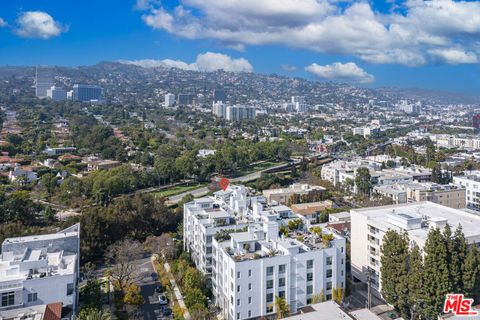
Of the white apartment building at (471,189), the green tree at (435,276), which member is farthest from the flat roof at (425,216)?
the white apartment building at (471,189)

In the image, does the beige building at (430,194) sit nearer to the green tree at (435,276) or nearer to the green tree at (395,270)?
the green tree at (395,270)

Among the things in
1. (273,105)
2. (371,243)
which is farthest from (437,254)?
(273,105)

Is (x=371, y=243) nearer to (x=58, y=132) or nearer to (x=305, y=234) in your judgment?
(x=305, y=234)

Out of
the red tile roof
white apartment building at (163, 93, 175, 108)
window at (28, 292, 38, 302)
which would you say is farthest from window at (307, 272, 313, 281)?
white apartment building at (163, 93, 175, 108)

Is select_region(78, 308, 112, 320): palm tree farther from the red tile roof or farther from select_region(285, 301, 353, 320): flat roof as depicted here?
select_region(285, 301, 353, 320): flat roof

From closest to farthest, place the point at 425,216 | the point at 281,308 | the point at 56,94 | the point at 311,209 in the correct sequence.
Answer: the point at 281,308 < the point at 425,216 < the point at 311,209 < the point at 56,94

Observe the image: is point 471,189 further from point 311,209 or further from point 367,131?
point 367,131

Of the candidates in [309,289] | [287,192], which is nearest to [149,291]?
[309,289]

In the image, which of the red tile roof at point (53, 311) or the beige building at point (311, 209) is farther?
the beige building at point (311, 209)
